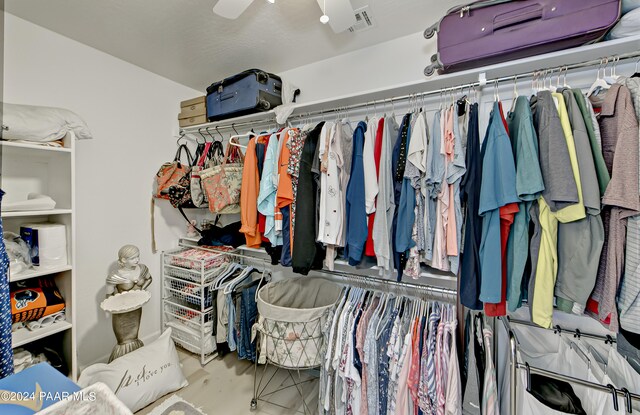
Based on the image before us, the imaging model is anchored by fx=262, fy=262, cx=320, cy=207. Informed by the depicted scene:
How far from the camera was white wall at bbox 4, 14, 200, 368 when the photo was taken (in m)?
1.68

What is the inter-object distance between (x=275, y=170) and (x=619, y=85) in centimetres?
158

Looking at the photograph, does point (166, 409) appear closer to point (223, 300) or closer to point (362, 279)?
point (223, 300)

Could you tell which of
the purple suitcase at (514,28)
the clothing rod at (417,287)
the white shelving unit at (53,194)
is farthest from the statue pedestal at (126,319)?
the purple suitcase at (514,28)

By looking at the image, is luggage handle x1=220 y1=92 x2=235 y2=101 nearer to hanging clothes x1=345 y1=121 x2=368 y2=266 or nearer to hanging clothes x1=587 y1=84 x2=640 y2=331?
hanging clothes x1=345 y1=121 x2=368 y2=266

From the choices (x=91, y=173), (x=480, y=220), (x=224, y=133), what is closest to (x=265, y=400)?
(x=480, y=220)

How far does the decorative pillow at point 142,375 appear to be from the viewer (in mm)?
1531

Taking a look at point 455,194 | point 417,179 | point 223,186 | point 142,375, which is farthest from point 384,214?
point 142,375

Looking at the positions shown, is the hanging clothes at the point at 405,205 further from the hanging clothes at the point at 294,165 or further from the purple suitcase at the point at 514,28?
the hanging clothes at the point at 294,165

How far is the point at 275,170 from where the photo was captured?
5.52ft

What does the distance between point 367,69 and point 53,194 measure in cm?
224

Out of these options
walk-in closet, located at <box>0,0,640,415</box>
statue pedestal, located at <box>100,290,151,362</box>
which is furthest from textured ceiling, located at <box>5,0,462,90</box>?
statue pedestal, located at <box>100,290,151,362</box>

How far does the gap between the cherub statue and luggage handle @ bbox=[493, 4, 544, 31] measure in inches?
99.2

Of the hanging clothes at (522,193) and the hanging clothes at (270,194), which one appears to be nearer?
the hanging clothes at (522,193)

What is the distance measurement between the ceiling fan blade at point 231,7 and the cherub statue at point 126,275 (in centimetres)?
163
